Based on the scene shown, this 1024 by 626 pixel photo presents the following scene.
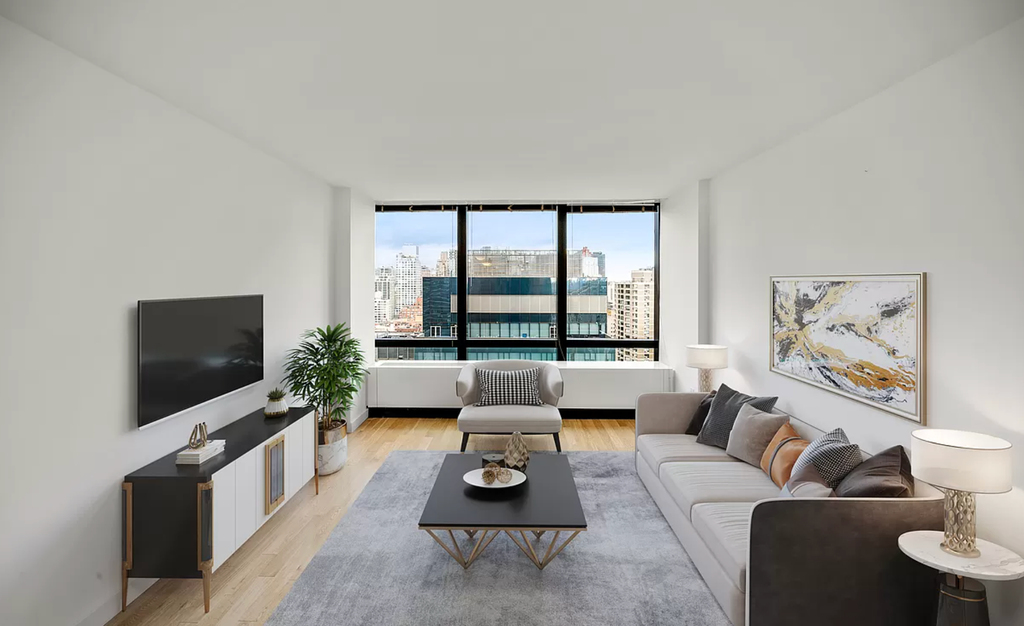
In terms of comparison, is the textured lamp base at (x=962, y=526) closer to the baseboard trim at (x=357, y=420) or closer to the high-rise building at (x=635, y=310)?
the high-rise building at (x=635, y=310)

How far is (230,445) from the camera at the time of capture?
3145mm

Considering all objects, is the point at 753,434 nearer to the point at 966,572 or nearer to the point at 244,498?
the point at 966,572

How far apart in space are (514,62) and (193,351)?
2.50 metres

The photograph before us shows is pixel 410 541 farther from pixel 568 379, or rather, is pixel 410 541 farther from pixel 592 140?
pixel 568 379

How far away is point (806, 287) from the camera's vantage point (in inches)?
139

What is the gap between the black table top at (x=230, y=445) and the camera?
8.67ft

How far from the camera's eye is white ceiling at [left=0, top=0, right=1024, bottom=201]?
2.02 m

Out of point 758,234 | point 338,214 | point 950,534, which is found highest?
point 338,214

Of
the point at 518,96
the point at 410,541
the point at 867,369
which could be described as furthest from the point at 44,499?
the point at 867,369

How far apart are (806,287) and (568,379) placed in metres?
3.21

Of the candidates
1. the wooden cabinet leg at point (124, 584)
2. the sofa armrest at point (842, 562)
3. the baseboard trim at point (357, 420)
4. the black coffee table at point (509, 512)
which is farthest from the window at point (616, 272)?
the wooden cabinet leg at point (124, 584)

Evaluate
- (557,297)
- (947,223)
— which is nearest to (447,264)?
Result: (557,297)

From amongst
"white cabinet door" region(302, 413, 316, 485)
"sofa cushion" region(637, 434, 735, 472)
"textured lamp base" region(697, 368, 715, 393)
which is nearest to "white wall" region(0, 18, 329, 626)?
"white cabinet door" region(302, 413, 316, 485)

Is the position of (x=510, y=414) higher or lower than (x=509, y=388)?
lower
